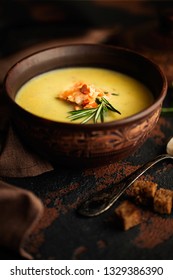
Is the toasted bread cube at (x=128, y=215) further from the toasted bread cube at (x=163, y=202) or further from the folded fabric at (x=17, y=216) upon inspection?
the folded fabric at (x=17, y=216)

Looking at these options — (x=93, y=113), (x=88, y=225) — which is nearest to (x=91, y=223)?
(x=88, y=225)

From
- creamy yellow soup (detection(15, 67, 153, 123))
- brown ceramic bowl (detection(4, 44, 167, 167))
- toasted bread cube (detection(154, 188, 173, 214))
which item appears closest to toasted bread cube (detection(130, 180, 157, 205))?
toasted bread cube (detection(154, 188, 173, 214))

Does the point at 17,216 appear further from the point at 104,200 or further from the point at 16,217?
the point at 104,200

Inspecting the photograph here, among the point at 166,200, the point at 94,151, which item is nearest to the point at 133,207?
the point at 166,200

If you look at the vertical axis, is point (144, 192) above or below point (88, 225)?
above

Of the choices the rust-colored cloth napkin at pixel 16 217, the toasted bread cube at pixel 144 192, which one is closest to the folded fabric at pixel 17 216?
the rust-colored cloth napkin at pixel 16 217

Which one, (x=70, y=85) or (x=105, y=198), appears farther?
(x=70, y=85)
